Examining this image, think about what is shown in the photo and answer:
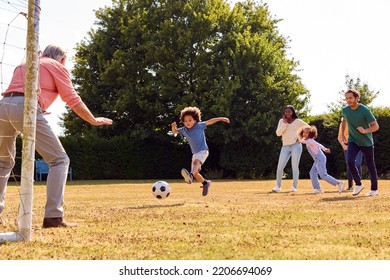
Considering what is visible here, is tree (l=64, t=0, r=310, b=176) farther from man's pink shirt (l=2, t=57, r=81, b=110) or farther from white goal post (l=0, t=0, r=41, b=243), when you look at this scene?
white goal post (l=0, t=0, r=41, b=243)

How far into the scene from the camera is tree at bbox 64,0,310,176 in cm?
3262

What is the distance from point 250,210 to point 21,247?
165 inches

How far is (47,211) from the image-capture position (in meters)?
6.81

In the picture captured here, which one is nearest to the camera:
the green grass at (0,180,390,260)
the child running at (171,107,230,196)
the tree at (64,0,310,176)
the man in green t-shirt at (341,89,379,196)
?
the green grass at (0,180,390,260)

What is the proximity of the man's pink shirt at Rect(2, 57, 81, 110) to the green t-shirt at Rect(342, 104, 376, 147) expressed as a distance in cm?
685

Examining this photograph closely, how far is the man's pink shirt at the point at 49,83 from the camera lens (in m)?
6.69

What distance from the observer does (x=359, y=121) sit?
1204 centimetres

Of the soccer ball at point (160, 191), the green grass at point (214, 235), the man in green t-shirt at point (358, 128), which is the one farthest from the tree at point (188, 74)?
the green grass at point (214, 235)

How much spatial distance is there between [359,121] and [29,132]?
7.85 m

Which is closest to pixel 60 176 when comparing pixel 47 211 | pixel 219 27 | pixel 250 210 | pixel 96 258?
pixel 47 211

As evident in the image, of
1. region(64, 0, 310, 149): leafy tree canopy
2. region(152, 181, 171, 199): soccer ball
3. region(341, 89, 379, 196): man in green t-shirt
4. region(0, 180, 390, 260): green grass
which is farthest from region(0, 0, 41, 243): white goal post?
region(64, 0, 310, 149): leafy tree canopy

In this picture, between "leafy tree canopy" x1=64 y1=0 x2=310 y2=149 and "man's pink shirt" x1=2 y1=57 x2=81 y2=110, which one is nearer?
"man's pink shirt" x1=2 y1=57 x2=81 y2=110

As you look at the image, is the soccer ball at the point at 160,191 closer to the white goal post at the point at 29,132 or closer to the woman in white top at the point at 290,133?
the woman in white top at the point at 290,133

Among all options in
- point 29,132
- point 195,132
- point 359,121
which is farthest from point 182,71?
point 29,132
